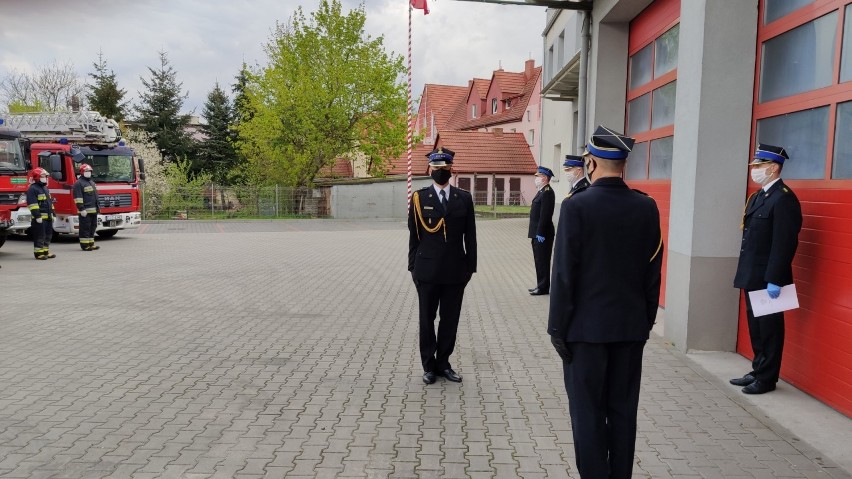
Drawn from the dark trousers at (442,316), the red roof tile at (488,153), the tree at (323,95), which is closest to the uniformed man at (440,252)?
the dark trousers at (442,316)

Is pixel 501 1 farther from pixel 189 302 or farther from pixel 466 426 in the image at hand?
pixel 466 426

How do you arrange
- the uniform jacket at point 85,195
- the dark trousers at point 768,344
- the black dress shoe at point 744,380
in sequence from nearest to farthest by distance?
the dark trousers at point 768,344 → the black dress shoe at point 744,380 → the uniform jacket at point 85,195

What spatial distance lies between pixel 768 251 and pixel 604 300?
264 cm

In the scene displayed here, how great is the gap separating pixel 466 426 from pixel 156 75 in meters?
41.3

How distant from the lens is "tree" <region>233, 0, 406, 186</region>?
3172 centimetres

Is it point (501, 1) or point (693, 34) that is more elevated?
point (501, 1)

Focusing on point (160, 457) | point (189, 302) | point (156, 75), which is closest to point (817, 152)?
point (160, 457)

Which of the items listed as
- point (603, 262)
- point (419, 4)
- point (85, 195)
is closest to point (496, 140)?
point (85, 195)

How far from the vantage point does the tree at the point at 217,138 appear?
40.1 metres

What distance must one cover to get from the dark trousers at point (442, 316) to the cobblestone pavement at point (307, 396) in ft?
0.99

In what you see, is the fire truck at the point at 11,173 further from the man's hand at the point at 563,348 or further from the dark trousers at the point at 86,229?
the man's hand at the point at 563,348

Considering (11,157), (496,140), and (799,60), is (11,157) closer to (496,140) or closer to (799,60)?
(799,60)

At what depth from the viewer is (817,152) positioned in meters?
5.34

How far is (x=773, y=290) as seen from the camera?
498cm
